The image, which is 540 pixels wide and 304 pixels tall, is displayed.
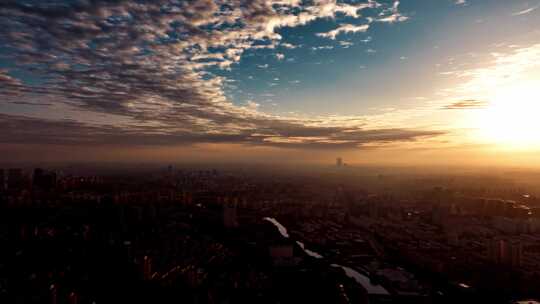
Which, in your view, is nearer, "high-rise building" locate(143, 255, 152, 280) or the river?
"high-rise building" locate(143, 255, 152, 280)

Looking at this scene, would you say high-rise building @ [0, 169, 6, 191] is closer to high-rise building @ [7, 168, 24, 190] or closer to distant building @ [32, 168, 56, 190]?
high-rise building @ [7, 168, 24, 190]

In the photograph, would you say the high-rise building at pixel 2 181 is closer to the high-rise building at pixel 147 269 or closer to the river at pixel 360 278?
the high-rise building at pixel 147 269

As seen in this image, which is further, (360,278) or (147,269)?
(360,278)

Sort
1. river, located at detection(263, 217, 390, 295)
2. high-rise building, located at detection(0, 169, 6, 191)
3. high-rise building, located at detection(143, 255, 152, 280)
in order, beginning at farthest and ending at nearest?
1. high-rise building, located at detection(0, 169, 6, 191)
2. river, located at detection(263, 217, 390, 295)
3. high-rise building, located at detection(143, 255, 152, 280)

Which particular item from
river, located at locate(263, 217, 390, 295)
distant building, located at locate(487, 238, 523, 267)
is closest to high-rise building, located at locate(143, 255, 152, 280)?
river, located at locate(263, 217, 390, 295)

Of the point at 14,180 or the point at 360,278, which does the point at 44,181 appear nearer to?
the point at 14,180

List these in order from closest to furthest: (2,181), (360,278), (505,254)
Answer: (360,278)
(505,254)
(2,181)

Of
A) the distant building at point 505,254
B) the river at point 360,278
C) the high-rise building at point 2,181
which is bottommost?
the river at point 360,278

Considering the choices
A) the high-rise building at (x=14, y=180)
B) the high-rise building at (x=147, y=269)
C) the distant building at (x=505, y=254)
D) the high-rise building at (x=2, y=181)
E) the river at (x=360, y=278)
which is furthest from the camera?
the high-rise building at (x=14, y=180)

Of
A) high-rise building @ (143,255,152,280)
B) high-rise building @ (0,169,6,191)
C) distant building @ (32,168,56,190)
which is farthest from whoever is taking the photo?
distant building @ (32,168,56,190)

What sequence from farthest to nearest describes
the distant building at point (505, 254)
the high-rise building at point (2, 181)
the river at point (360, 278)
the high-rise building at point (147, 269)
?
the high-rise building at point (2, 181) → the distant building at point (505, 254) → the river at point (360, 278) → the high-rise building at point (147, 269)

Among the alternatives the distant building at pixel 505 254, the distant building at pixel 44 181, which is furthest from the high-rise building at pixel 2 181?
the distant building at pixel 505 254

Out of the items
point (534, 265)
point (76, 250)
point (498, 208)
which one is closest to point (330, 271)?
point (534, 265)

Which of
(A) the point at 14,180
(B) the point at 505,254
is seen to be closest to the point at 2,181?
(A) the point at 14,180
